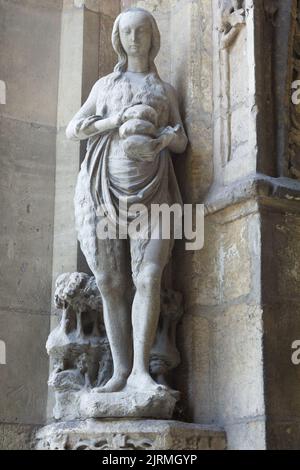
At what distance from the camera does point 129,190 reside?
3.94 metres

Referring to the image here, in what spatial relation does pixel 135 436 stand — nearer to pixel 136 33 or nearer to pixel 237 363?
pixel 237 363

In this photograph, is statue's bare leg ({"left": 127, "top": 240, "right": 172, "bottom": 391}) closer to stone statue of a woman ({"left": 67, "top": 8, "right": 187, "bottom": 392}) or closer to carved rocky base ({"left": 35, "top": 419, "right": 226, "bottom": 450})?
stone statue of a woman ({"left": 67, "top": 8, "right": 187, "bottom": 392})

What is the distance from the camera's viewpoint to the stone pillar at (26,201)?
421cm

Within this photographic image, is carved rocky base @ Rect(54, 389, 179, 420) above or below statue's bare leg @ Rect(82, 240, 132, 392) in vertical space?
below

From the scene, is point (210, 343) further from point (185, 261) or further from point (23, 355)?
point (23, 355)

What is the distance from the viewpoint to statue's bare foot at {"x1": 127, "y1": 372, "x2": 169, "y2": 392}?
12.2 feet

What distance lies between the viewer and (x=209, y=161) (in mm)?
4164

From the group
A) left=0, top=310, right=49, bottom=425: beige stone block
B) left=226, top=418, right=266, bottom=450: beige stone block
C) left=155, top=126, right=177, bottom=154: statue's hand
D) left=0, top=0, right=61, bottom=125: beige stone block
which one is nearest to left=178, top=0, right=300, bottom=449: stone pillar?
left=226, top=418, right=266, bottom=450: beige stone block

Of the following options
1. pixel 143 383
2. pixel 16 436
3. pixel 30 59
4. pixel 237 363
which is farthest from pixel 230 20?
pixel 16 436

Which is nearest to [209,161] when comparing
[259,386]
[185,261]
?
[185,261]

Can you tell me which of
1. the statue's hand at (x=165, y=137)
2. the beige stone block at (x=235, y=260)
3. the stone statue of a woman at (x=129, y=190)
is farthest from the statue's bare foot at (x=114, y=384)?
the statue's hand at (x=165, y=137)

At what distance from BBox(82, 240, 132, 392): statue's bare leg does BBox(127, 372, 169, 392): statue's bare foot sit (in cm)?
8

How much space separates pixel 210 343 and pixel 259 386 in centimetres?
41
